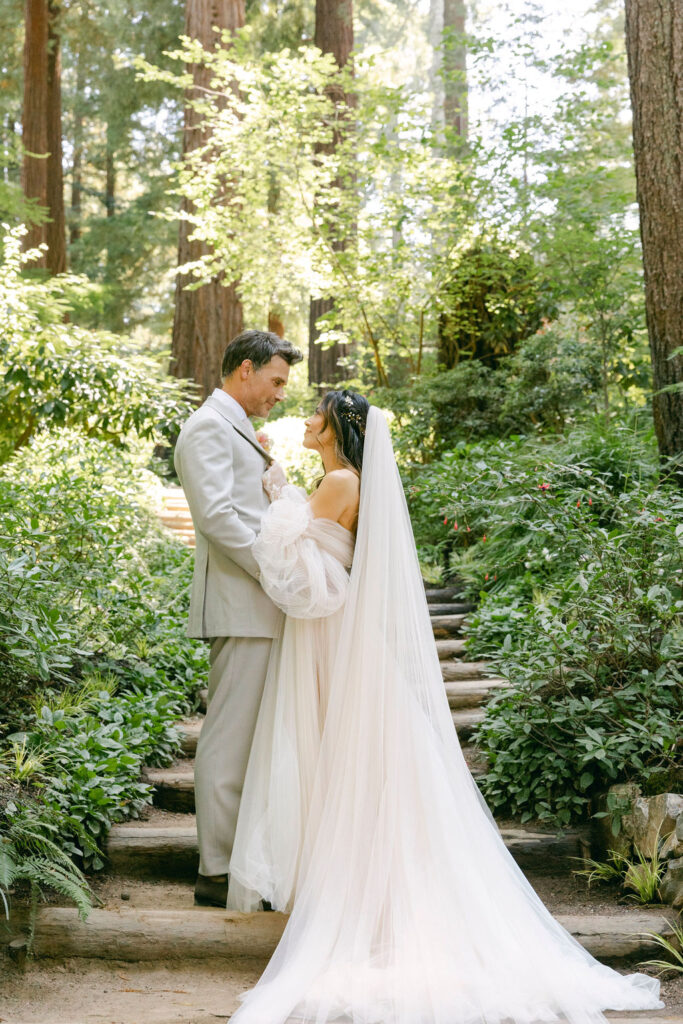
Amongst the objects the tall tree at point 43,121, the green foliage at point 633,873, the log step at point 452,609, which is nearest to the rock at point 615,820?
the green foliage at point 633,873

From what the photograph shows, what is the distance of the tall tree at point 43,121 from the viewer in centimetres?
1477

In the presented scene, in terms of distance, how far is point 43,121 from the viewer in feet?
49.5

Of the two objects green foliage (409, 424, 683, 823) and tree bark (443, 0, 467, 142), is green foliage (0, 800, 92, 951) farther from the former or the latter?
tree bark (443, 0, 467, 142)

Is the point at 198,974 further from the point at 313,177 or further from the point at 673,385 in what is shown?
the point at 313,177

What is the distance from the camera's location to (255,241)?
34.2 ft

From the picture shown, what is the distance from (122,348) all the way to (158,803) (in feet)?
19.5

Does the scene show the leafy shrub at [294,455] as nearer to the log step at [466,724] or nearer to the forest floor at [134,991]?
the log step at [466,724]

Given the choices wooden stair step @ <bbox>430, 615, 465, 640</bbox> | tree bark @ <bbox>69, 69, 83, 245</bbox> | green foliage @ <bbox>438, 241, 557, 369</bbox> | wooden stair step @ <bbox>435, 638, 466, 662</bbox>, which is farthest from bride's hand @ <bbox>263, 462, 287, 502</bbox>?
tree bark @ <bbox>69, 69, 83, 245</bbox>

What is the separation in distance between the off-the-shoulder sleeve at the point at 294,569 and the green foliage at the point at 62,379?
5375 millimetres

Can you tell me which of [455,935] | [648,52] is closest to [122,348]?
[648,52]

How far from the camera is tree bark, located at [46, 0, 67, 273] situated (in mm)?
15938

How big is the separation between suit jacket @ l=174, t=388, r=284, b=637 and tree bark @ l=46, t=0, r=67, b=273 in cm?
1331

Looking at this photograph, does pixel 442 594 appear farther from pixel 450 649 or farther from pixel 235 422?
pixel 235 422

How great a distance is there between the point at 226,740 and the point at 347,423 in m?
1.36
